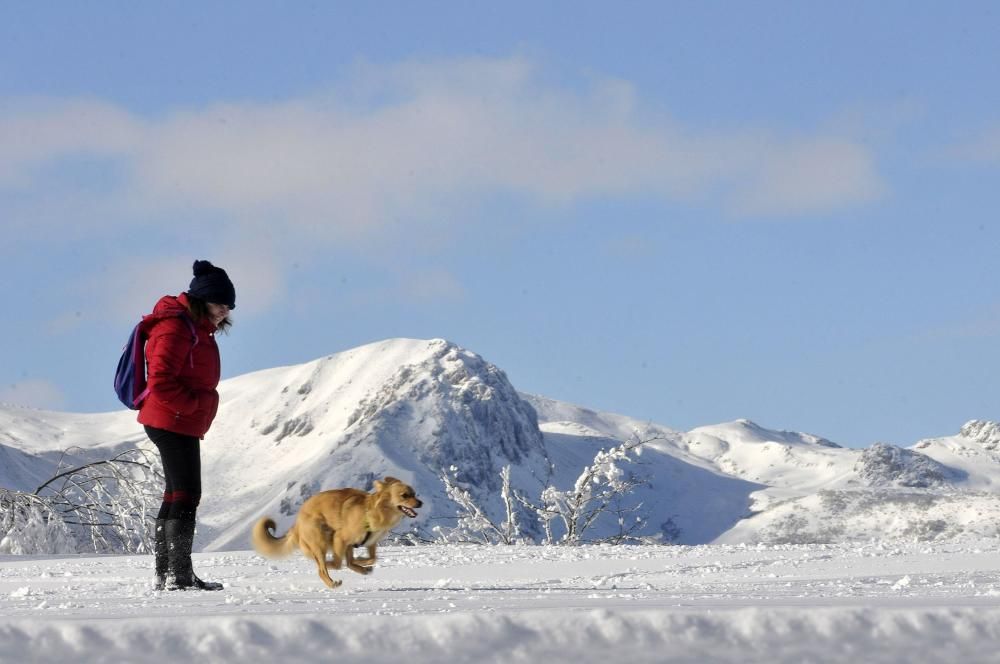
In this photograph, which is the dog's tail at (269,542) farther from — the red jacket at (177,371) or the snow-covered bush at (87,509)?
the snow-covered bush at (87,509)

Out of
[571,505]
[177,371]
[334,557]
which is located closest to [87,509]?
[571,505]

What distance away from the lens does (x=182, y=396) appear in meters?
6.71

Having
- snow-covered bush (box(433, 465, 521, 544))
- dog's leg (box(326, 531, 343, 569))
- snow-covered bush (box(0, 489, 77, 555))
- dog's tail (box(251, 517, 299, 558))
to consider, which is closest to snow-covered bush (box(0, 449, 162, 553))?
snow-covered bush (box(0, 489, 77, 555))

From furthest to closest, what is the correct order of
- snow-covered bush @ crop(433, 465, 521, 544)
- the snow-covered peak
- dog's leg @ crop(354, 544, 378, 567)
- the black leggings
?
the snow-covered peak, snow-covered bush @ crop(433, 465, 521, 544), dog's leg @ crop(354, 544, 378, 567), the black leggings

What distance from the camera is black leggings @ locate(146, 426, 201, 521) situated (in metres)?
6.75

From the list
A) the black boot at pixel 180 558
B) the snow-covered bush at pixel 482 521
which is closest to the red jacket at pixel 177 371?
the black boot at pixel 180 558

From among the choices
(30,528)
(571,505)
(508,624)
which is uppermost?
(508,624)

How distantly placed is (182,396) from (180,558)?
92cm

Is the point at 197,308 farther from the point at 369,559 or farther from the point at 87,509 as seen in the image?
the point at 87,509

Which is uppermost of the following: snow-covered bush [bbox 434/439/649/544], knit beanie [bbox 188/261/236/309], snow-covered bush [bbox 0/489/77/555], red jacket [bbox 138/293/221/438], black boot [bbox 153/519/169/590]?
knit beanie [bbox 188/261/236/309]

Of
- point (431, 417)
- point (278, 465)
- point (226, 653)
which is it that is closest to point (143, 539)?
point (226, 653)

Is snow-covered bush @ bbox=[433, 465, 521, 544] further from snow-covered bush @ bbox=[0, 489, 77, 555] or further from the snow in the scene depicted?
snow-covered bush @ bbox=[0, 489, 77, 555]

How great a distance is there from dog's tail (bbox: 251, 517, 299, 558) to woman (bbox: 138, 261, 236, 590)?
58cm

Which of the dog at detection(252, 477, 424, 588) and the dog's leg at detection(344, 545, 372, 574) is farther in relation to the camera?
the dog's leg at detection(344, 545, 372, 574)
